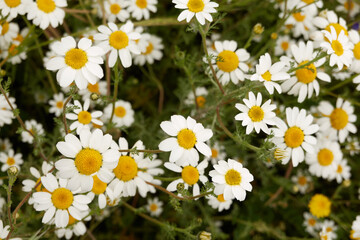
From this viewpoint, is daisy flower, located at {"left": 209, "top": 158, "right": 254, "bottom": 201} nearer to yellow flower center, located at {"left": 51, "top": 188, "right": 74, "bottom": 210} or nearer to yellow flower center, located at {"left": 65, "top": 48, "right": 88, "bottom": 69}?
yellow flower center, located at {"left": 51, "top": 188, "right": 74, "bottom": 210}

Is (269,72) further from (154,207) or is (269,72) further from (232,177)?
(154,207)

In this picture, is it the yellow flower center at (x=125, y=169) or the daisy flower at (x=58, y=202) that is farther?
the yellow flower center at (x=125, y=169)

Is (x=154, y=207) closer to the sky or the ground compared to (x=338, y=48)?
closer to the ground

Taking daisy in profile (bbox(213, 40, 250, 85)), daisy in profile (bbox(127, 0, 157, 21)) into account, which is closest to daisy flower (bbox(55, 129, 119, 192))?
daisy in profile (bbox(213, 40, 250, 85))

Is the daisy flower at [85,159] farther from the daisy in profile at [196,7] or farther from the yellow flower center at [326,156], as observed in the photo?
the yellow flower center at [326,156]

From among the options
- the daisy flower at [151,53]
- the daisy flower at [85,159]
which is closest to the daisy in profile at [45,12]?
the daisy flower at [151,53]

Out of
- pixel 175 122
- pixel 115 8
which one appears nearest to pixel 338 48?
pixel 175 122

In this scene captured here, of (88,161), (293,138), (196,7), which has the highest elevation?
(196,7)
